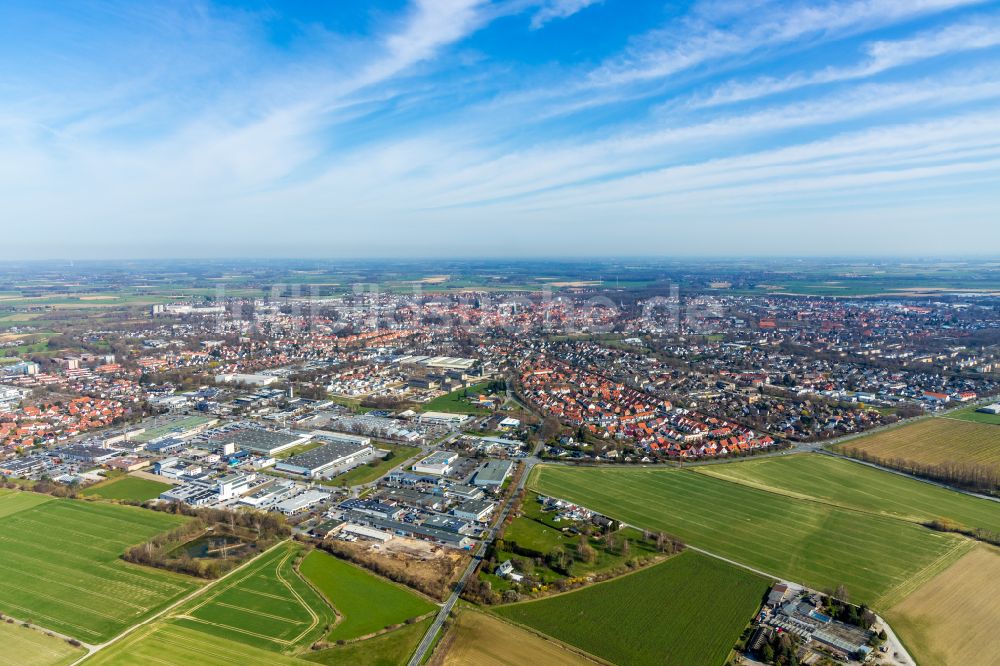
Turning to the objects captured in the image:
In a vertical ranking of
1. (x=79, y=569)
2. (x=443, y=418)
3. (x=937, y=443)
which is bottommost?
(x=79, y=569)

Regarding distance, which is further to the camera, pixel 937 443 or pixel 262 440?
pixel 262 440

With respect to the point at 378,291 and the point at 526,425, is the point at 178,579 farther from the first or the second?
the point at 378,291

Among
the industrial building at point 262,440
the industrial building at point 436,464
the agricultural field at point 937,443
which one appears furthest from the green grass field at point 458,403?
the agricultural field at point 937,443

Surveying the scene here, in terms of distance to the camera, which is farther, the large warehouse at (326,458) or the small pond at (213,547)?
the large warehouse at (326,458)

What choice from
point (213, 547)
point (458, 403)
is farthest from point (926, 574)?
point (458, 403)

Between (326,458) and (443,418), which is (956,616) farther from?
(443,418)

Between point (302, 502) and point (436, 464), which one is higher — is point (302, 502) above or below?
below

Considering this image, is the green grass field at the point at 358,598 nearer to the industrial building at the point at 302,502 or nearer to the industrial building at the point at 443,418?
the industrial building at the point at 302,502

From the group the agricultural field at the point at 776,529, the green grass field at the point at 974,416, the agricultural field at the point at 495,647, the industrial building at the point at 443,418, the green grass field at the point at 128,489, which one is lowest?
the agricultural field at the point at 495,647
